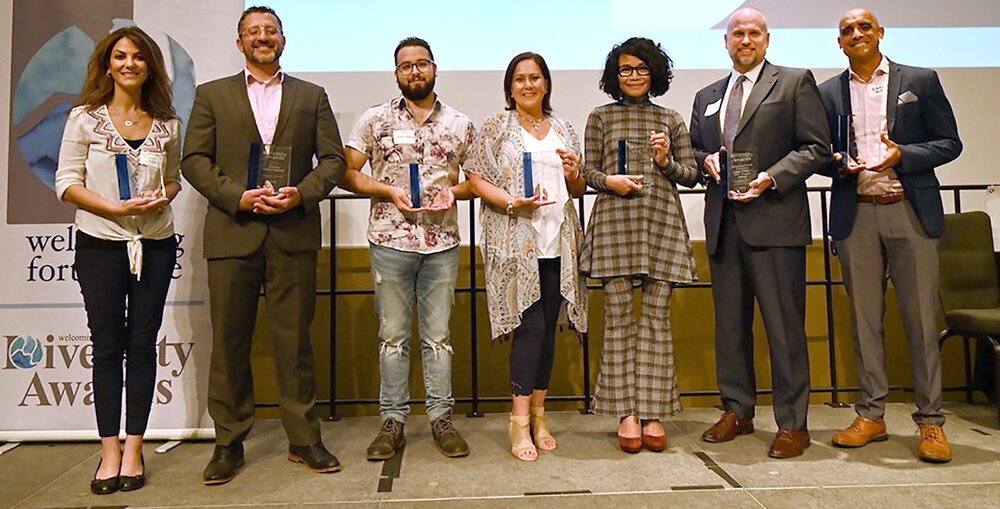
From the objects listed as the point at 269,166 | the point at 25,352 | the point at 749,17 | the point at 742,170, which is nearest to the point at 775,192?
the point at 742,170

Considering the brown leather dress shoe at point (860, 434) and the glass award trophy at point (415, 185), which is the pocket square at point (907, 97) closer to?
the brown leather dress shoe at point (860, 434)

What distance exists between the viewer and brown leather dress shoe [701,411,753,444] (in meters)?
2.60

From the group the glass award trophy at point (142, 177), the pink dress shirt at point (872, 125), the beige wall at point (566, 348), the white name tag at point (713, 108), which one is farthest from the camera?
the beige wall at point (566, 348)

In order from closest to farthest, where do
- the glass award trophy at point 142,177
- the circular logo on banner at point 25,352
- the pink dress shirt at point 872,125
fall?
the glass award trophy at point 142,177 < the pink dress shirt at point 872,125 < the circular logo on banner at point 25,352

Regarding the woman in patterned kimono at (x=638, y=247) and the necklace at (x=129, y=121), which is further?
the woman in patterned kimono at (x=638, y=247)

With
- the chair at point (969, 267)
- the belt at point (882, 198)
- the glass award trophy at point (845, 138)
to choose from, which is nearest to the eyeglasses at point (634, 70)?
the glass award trophy at point (845, 138)

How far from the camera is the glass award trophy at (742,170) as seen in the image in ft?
7.66

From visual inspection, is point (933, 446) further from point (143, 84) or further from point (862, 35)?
point (143, 84)

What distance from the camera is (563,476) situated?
7.23 ft

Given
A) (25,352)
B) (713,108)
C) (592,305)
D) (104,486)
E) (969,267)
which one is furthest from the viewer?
(592,305)

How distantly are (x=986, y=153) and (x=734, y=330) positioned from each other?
7.63ft

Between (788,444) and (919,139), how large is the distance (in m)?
1.24

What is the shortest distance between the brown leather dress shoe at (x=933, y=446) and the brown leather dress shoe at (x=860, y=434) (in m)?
0.17

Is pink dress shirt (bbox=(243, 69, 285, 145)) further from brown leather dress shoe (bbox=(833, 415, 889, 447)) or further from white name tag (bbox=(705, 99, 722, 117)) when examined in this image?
brown leather dress shoe (bbox=(833, 415, 889, 447))
